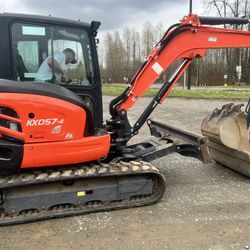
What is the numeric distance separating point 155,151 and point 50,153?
1665mm

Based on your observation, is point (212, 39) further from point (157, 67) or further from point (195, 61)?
point (195, 61)

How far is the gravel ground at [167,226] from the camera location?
3.64 meters

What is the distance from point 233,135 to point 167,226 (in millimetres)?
2216

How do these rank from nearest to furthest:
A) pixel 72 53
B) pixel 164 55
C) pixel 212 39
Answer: pixel 72 53 → pixel 164 55 → pixel 212 39

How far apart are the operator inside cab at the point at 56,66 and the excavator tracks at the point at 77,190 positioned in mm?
1151

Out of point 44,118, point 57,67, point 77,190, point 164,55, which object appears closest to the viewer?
point 44,118

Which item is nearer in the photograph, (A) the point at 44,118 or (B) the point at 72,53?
(A) the point at 44,118

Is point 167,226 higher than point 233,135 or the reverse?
the reverse

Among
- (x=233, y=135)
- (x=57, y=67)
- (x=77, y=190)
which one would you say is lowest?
(x=77, y=190)

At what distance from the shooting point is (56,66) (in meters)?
4.37

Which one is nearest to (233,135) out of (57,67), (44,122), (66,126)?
A: (66,126)

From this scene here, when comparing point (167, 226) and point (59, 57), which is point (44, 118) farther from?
point (167, 226)

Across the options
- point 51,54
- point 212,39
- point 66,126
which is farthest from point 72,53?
point 212,39

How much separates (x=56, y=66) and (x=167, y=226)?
238cm
